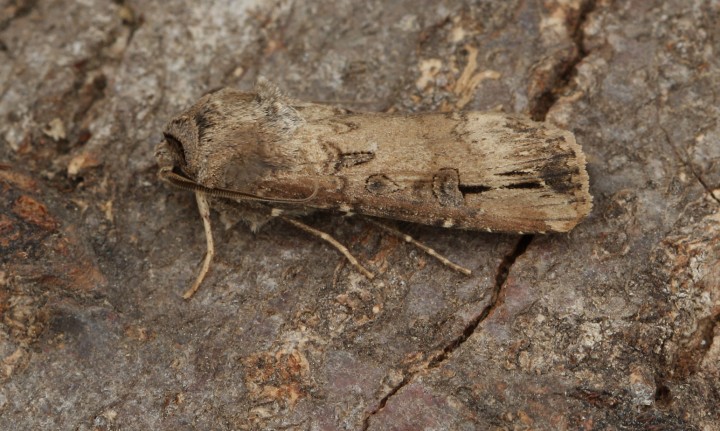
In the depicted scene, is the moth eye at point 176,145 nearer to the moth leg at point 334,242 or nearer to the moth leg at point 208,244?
the moth leg at point 208,244

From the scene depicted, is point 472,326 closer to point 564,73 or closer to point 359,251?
point 359,251

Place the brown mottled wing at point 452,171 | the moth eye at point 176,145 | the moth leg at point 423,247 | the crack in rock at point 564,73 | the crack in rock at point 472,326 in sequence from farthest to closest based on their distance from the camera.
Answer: the crack in rock at point 564,73 < the moth eye at point 176,145 < the moth leg at point 423,247 < the brown mottled wing at point 452,171 < the crack in rock at point 472,326

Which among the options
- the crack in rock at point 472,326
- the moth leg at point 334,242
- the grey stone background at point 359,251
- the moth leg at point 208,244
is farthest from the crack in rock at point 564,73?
the moth leg at point 208,244

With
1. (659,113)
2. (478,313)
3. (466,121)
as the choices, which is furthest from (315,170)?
(659,113)

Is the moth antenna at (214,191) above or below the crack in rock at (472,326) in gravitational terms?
above

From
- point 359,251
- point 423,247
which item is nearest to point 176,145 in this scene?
point 359,251
